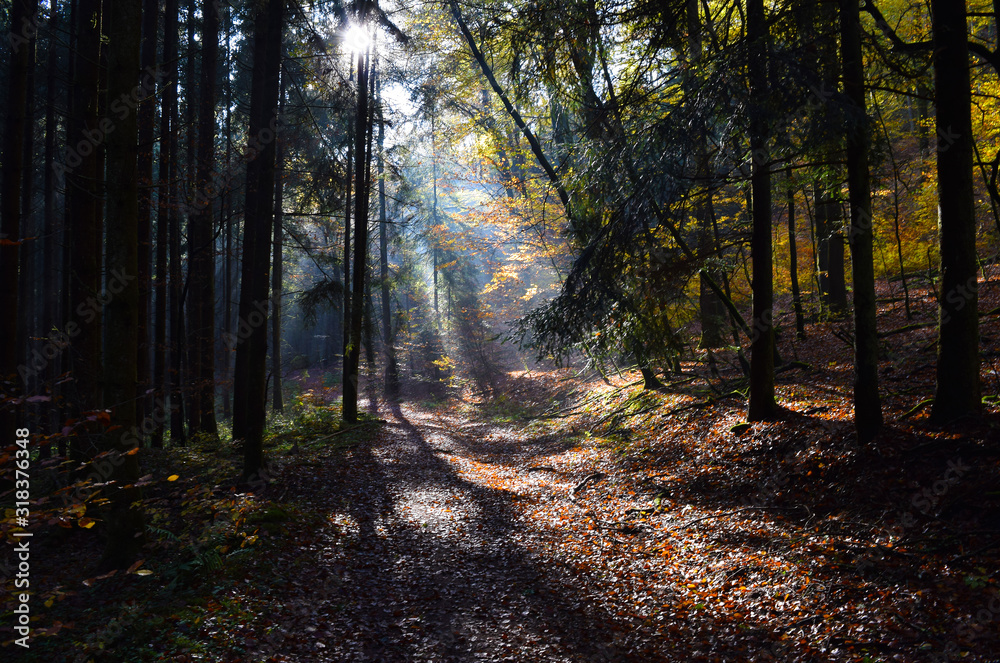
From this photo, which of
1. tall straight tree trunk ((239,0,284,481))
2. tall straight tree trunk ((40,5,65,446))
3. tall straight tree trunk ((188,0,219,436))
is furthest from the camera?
tall straight tree trunk ((40,5,65,446))

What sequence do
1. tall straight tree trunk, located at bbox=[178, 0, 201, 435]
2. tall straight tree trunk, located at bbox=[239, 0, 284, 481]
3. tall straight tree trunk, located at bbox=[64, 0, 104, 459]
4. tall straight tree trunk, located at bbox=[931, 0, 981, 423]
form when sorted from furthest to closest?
tall straight tree trunk, located at bbox=[178, 0, 201, 435], tall straight tree trunk, located at bbox=[239, 0, 284, 481], tall straight tree trunk, located at bbox=[64, 0, 104, 459], tall straight tree trunk, located at bbox=[931, 0, 981, 423]

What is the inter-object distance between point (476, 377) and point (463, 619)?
2274 cm

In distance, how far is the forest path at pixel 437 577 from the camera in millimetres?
4668

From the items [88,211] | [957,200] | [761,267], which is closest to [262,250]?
[88,211]

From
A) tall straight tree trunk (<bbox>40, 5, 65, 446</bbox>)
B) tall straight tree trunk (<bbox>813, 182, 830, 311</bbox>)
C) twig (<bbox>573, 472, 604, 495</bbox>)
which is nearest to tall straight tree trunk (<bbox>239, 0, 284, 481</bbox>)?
tall straight tree trunk (<bbox>40, 5, 65, 446</bbox>)

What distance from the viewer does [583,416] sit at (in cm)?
1458

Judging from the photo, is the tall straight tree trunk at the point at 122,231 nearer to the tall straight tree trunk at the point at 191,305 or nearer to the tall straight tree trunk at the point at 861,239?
the tall straight tree trunk at the point at 191,305

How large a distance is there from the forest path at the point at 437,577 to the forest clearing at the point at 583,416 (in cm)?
5

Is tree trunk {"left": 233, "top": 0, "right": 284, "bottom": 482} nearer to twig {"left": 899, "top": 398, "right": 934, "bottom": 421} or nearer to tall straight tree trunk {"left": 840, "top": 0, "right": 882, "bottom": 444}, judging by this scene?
tall straight tree trunk {"left": 840, "top": 0, "right": 882, "bottom": 444}

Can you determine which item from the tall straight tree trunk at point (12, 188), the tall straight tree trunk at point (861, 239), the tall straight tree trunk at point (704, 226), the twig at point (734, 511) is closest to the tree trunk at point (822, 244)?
the tall straight tree trunk at point (704, 226)

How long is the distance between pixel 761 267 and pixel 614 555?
5.12 metres

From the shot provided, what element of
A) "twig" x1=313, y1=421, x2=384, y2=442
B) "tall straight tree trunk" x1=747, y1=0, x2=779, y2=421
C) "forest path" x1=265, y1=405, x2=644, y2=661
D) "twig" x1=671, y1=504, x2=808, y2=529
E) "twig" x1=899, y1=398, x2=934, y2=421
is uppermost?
"tall straight tree trunk" x1=747, y1=0, x2=779, y2=421

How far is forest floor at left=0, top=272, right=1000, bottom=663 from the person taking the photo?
4355mm

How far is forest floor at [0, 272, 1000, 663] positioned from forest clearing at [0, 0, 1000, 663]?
0.04 meters
